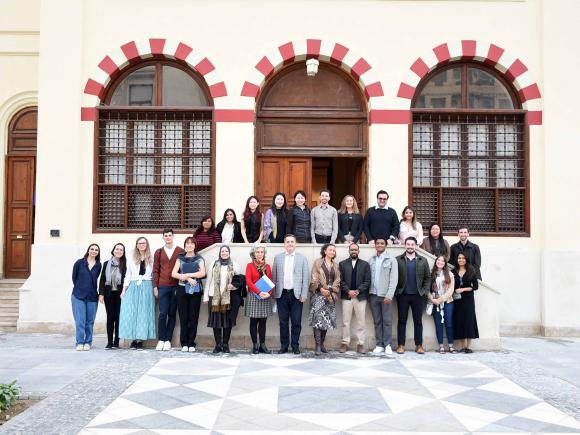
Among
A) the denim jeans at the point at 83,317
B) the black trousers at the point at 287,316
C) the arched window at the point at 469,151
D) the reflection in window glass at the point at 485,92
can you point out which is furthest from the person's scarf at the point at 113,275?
the reflection in window glass at the point at 485,92

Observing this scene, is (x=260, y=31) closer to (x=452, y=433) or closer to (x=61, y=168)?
(x=61, y=168)

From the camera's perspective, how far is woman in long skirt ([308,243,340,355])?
33.3 ft

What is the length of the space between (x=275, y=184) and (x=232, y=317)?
369 cm

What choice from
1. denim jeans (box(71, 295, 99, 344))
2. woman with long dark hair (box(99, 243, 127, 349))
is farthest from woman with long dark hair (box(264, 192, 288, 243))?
denim jeans (box(71, 295, 99, 344))

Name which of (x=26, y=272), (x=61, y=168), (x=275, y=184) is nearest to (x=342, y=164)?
(x=275, y=184)

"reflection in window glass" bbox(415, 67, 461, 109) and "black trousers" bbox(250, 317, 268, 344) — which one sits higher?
"reflection in window glass" bbox(415, 67, 461, 109)

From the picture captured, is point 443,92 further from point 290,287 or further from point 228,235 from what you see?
point 290,287

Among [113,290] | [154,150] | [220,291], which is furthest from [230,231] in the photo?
[154,150]

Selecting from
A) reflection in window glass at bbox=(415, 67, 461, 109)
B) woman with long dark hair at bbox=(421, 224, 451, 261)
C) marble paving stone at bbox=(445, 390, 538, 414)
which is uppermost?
reflection in window glass at bbox=(415, 67, 461, 109)

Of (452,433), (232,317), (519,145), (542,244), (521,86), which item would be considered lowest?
(452,433)

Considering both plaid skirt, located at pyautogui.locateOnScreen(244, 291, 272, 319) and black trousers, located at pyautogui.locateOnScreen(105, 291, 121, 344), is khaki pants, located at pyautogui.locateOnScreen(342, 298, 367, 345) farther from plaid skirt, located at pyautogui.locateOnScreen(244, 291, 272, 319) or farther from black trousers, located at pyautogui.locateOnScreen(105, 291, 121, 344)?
black trousers, located at pyautogui.locateOnScreen(105, 291, 121, 344)

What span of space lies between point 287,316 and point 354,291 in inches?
46.8

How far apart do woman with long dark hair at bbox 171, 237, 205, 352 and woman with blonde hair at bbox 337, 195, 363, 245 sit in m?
2.52

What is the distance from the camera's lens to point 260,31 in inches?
501
